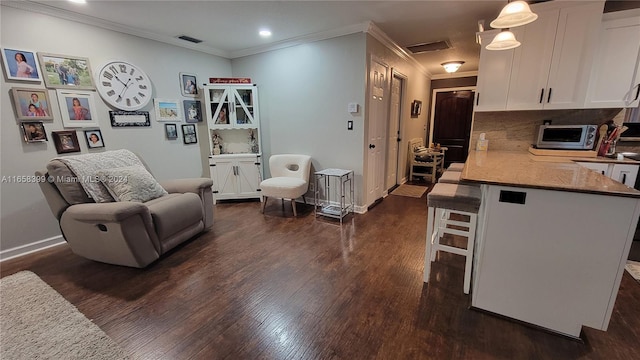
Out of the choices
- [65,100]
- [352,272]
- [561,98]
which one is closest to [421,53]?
[561,98]

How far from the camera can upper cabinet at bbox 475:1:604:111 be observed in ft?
7.52

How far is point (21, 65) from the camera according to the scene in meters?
2.44

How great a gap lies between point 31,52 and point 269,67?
2.54 metres

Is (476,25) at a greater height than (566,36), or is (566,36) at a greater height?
(476,25)

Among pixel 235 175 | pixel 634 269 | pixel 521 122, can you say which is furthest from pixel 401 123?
pixel 634 269

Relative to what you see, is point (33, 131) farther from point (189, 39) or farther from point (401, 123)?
point (401, 123)

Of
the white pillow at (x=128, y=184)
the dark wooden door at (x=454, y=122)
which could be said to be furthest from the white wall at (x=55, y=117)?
the dark wooden door at (x=454, y=122)

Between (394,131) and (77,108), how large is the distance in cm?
435

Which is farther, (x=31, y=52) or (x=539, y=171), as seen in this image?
(x=31, y=52)

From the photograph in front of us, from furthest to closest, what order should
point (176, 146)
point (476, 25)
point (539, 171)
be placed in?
point (176, 146) < point (476, 25) < point (539, 171)

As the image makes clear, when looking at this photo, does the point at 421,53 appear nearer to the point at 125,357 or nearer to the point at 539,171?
the point at 539,171

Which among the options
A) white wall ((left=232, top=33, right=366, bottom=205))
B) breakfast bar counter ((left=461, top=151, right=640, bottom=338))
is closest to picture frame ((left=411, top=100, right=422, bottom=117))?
white wall ((left=232, top=33, right=366, bottom=205))

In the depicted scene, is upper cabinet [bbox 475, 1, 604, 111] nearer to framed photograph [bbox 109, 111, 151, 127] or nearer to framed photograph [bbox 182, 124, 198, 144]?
framed photograph [bbox 182, 124, 198, 144]

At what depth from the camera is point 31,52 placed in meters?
2.48
